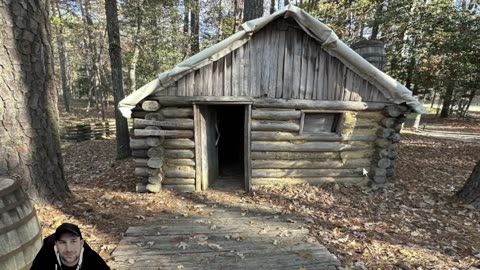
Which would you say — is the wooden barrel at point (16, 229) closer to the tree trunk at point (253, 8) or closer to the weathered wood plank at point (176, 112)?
the weathered wood plank at point (176, 112)

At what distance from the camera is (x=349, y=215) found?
6211mm

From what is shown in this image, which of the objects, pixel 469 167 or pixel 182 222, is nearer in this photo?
pixel 182 222

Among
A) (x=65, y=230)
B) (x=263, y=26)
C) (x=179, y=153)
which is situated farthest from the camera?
(x=179, y=153)

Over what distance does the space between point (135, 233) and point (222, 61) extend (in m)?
4.19

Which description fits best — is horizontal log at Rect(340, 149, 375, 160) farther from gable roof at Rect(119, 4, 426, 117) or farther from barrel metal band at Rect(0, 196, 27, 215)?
barrel metal band at Rect(0, 196, 27, 215)

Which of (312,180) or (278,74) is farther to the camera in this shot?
(312,180)

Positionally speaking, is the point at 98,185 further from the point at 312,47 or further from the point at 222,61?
the point at 312,47

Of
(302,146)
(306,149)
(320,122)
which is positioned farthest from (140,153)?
(320,122)

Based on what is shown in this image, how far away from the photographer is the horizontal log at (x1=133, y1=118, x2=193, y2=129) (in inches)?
278

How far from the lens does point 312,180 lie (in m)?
7.80

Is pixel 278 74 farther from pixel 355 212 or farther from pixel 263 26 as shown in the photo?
pixel 355 212

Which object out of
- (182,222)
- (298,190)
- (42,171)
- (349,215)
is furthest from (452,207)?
(42,171)

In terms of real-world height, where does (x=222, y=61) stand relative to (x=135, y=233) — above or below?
above

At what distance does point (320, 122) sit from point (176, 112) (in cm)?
368
